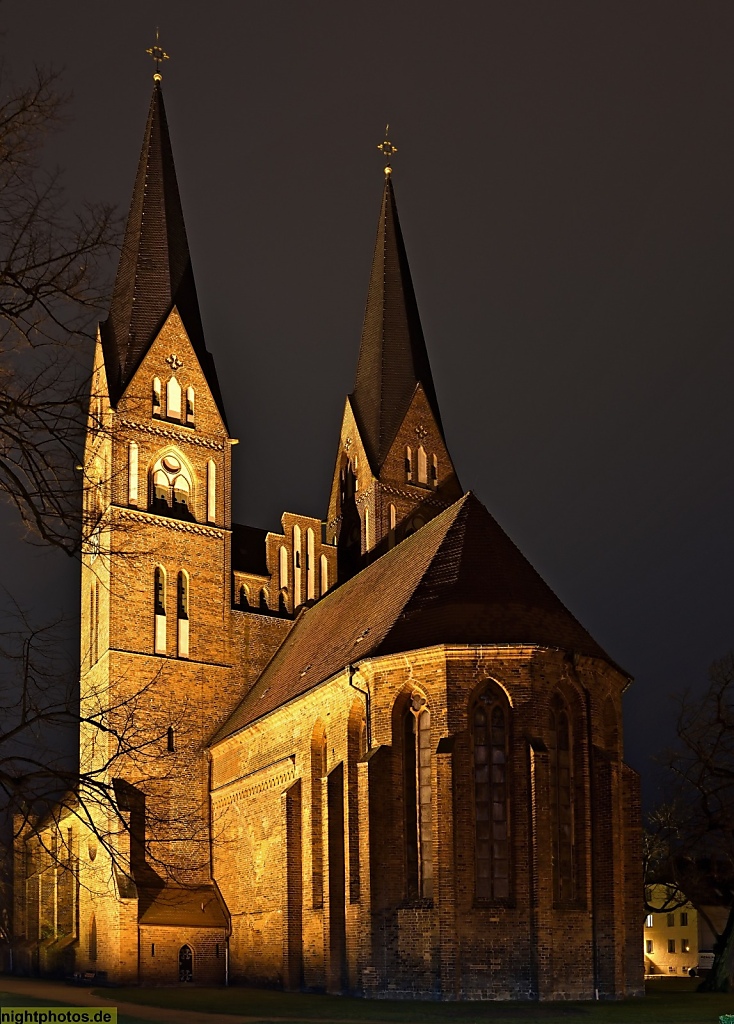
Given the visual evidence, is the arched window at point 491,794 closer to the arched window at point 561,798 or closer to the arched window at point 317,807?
the arched window at point 561,798

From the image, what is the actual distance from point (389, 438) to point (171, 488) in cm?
828

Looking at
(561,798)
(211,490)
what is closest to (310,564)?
(211,490)

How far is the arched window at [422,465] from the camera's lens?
4667 centimetres

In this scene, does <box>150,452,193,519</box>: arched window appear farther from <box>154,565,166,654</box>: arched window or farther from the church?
<box>154,565,166,654</box>: arched window

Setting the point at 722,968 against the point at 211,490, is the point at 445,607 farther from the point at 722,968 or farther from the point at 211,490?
the point at 211,490

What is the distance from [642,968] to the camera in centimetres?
2978

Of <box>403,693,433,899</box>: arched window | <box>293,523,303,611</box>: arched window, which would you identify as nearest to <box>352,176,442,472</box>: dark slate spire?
<box>293,523,303,611</box>: arched window

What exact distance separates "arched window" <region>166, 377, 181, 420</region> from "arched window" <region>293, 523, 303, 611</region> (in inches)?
206

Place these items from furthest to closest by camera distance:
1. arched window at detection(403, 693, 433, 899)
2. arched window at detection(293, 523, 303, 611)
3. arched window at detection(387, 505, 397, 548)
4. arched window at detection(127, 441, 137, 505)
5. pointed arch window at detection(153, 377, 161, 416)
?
arched window at detection(387, 505, 397, 548)
arched window at detection(293, 523, 303, 611)
pointed arch window at detection(153, 377, 161, 416)
arched window at detection(127, 441, 137, 505)
arched window at detection(403, 693, 433, 899)

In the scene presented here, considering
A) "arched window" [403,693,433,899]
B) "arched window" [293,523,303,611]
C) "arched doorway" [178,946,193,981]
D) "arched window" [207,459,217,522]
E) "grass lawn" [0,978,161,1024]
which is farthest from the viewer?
"arched window" [293,523,303,611]

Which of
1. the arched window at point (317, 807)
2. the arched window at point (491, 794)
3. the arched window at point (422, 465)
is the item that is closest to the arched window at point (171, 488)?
the arched window at point (422, 465)

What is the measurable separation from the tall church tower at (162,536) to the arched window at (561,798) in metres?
12.2

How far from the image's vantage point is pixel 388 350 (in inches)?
1874

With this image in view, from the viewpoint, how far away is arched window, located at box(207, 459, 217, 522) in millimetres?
42062
